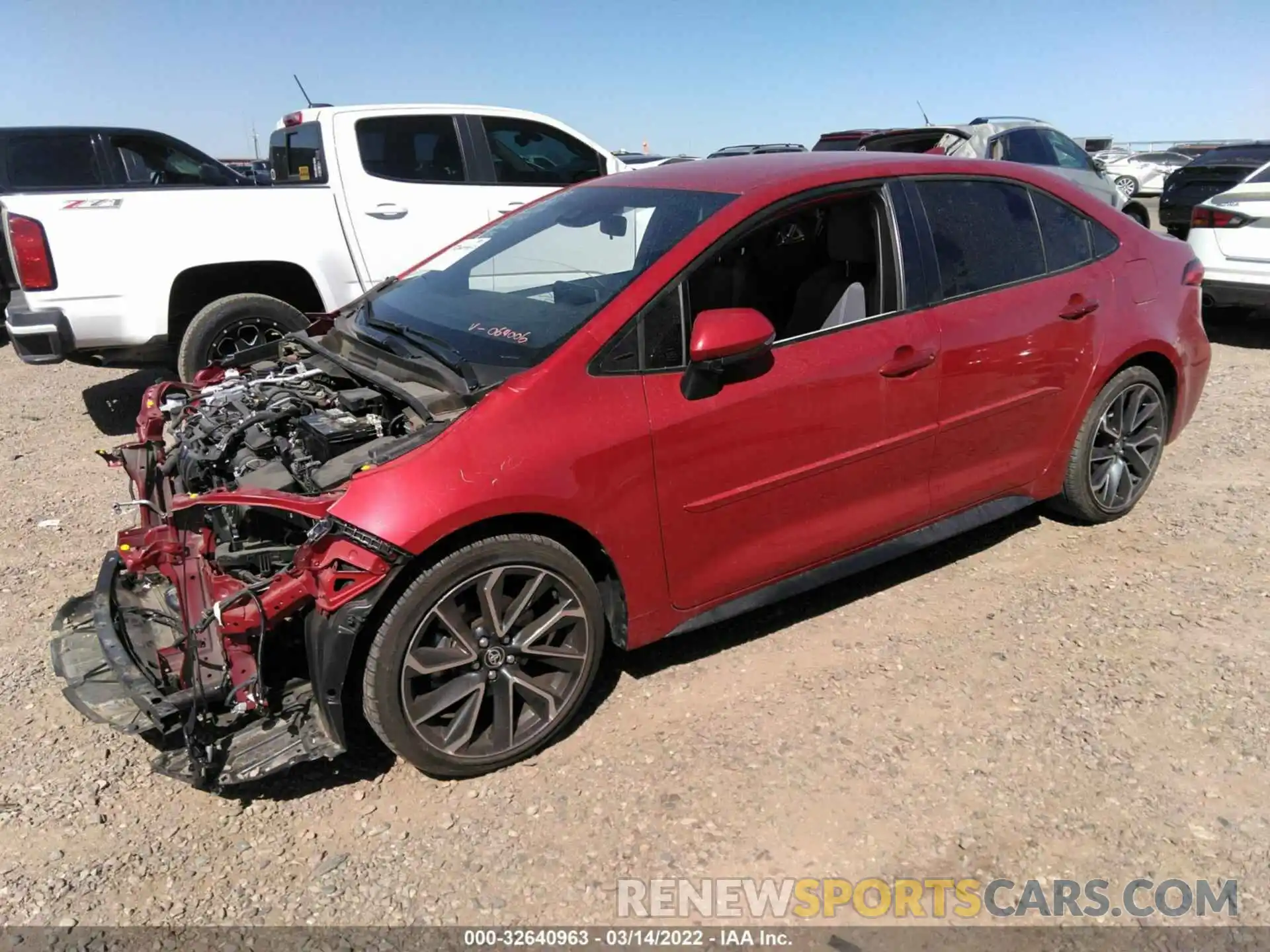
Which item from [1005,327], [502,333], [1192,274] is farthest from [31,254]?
[1192,274]

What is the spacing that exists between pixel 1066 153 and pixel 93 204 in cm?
1035

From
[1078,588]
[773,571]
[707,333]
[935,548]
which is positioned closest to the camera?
[707,333]

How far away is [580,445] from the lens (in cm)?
279

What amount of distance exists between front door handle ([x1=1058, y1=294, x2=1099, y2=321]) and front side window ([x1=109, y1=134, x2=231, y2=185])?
7.26 m

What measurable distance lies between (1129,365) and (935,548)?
120 cm

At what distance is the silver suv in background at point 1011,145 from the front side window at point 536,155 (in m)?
4.04

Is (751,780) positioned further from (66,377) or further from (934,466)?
(66,377)

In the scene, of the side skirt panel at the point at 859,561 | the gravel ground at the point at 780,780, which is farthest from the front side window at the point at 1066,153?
the side skirt panel at the point at 859,561

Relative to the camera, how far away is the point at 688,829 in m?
2.68

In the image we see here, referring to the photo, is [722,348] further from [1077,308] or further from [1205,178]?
[1205,178]

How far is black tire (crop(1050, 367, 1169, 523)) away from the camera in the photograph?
4148 millimetres

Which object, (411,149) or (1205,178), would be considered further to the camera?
(1205,178)

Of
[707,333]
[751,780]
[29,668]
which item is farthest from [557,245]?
[29,668]

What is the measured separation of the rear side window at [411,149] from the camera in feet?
22.0
